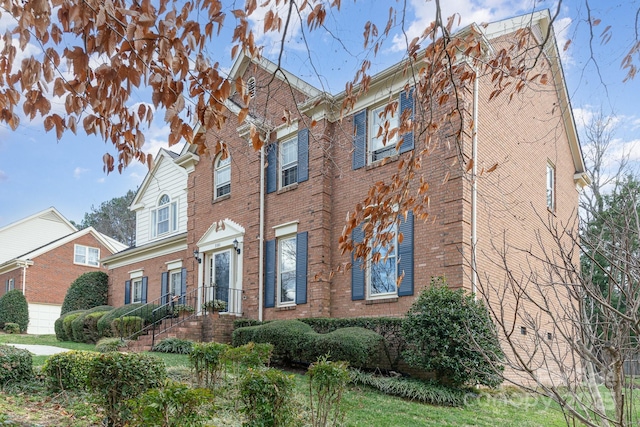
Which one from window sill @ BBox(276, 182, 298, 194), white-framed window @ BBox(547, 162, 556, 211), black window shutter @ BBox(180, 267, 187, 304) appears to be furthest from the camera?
black window shutter @ BBox(180, 267, 187, 304)

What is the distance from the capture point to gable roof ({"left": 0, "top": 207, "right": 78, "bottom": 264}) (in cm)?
3600

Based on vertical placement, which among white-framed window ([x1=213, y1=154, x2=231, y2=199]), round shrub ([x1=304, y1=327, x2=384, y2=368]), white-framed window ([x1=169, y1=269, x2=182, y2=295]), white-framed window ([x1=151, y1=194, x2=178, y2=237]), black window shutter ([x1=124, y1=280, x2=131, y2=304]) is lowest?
round shrub ([x1=304, y1=327, x2=384, y2=368])

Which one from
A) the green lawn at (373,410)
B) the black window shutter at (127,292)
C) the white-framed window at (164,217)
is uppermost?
the white-framed window at (164,217)

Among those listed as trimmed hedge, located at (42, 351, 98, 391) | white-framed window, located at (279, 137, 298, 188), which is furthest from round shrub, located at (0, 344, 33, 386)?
white-framed window, located at (279, 137, 298, 188)

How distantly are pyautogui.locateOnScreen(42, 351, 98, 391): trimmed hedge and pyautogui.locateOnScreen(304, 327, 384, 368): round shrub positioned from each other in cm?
438

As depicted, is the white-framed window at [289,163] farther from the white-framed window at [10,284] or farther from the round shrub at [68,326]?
the white-framed window at [10,284]

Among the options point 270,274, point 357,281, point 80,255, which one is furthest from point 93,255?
point 357,281

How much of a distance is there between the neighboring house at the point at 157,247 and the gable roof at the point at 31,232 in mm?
15024

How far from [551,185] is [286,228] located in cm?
778

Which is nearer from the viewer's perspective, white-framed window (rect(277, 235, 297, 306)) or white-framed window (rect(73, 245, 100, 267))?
white-framed window (rect(277, 235, 297, 306))

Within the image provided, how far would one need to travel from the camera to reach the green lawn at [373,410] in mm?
6673

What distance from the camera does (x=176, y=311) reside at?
54.8ft

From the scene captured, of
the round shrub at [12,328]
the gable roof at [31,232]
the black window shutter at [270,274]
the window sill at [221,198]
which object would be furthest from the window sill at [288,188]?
the gable roof at [31,232]

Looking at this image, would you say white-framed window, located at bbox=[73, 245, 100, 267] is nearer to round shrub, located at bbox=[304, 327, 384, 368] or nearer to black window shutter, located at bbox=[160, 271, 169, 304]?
black window shutter, located at bbox=[160, 271, 169, 304]
